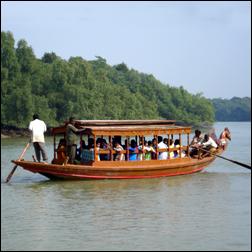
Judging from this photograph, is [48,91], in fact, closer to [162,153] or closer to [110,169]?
[162,153]

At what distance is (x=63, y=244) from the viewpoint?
→ 1048 centimetres

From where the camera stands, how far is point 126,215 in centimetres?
1258

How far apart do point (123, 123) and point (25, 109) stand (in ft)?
118

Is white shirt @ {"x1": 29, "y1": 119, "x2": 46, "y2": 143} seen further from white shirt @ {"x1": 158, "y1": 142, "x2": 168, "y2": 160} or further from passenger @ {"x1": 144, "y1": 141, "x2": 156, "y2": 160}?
white shirt @ {"x1": 158, "y1": 142, "x2": 168, "y2": 160}

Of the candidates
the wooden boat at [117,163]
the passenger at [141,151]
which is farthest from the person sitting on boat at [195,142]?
the passenger at [141,151]

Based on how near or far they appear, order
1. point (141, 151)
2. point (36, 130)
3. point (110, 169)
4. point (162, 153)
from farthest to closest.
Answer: point (162, 153), point (141, 151), point (36, 130), point (110, 169)

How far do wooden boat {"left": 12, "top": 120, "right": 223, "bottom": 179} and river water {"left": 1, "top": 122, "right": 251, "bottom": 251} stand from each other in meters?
0.26

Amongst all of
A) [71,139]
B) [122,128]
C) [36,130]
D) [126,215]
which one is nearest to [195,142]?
[122,128]

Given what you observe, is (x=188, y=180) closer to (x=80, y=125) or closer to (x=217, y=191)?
(x=217, y=191)

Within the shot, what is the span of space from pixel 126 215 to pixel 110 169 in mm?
4365

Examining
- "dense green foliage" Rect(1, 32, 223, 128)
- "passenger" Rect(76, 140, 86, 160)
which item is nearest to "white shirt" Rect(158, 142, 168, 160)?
"passenger" Rect(76, 140, 86, 160)

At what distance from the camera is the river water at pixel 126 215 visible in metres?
10.5

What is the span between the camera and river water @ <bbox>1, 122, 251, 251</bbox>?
10.5 m

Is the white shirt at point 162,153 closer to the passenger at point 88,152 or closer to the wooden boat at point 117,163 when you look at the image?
the wooden boat at point 117,163
